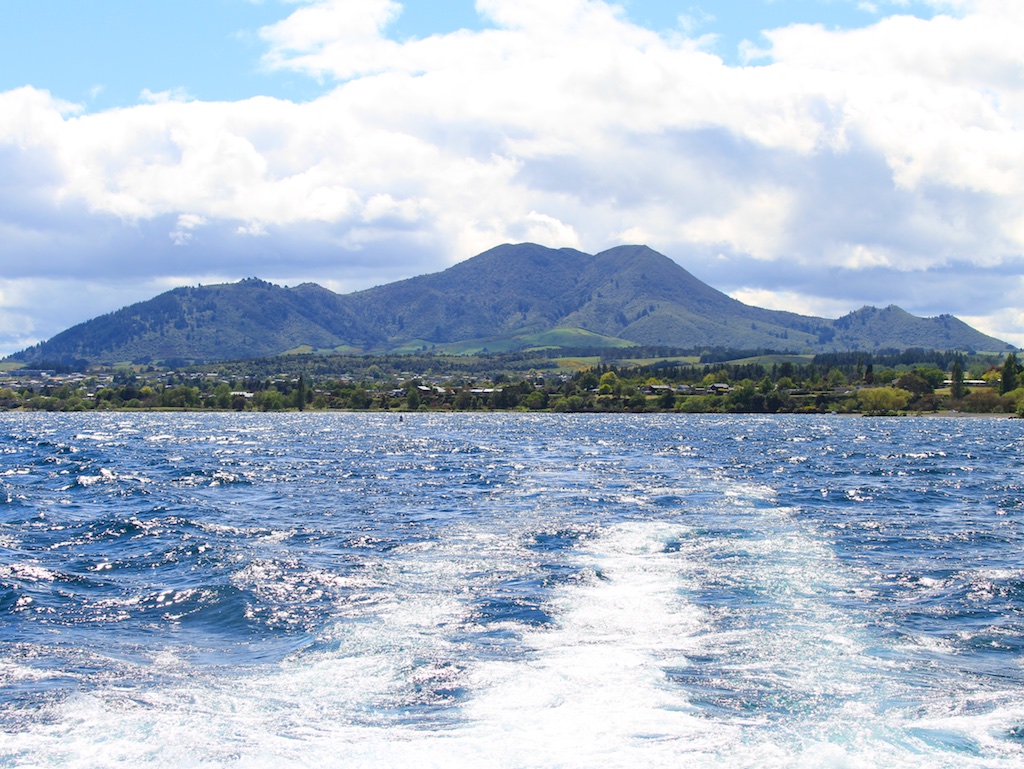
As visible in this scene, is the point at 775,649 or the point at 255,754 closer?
the point at 255,754

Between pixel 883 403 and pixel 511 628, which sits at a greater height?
pixel 883 403

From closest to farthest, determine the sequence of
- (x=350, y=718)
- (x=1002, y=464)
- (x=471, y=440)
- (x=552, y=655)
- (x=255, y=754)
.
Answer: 1. (x=255, y=754)
2. (x=350, y=718)
3. (x=552, y=655)
4. (x=1002, y=464)
5. (x=471, y=440)

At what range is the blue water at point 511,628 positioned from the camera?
1576 cm

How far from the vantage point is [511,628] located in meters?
23.0

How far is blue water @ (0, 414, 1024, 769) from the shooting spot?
1576 centimetres

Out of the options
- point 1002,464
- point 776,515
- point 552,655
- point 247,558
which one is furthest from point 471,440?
point 552,655

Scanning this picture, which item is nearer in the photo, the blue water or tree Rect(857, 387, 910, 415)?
the blue water

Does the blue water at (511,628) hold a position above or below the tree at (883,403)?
below

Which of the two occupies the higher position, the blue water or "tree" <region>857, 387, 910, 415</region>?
"tree" <region>857, 387, 910, 415</region>

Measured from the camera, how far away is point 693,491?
180 feet

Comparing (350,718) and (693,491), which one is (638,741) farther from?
(693,491)

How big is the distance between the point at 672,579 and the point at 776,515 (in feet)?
55.8

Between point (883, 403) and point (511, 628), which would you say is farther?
point (883, 403)

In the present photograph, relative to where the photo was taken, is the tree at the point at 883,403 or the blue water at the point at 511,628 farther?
the tree at the point at 883,403
